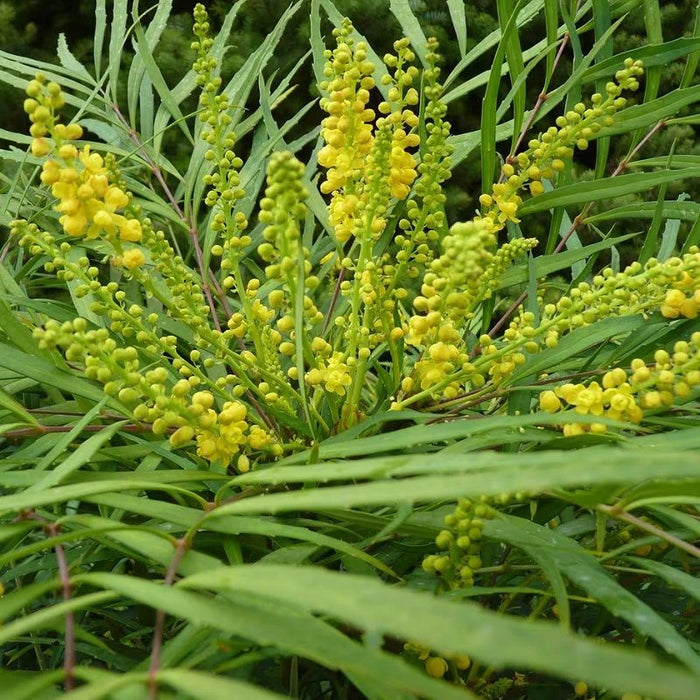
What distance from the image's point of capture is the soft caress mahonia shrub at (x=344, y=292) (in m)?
0.41

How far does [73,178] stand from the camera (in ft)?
1.40

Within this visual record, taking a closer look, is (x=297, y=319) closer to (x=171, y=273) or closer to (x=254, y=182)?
(x=171, y=273)

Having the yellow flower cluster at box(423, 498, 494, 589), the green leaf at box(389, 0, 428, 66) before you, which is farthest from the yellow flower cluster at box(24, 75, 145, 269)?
the green leaf at box(389, 0, 428, 66)

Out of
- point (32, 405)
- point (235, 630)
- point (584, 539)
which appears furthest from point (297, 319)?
point (32, 405)

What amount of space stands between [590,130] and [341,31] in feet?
0.58

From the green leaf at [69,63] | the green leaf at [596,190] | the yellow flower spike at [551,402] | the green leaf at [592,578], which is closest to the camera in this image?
the green leaf at [592,578]

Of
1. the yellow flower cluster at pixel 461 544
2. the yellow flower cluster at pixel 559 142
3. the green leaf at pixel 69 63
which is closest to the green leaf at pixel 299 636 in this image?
the yellow flower cluster at pixel 461 544

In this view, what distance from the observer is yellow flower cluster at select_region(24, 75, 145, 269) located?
41 centimetres

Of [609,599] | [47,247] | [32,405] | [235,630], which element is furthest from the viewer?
[32,405]

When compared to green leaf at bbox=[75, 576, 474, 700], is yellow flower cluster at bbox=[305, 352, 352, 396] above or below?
below

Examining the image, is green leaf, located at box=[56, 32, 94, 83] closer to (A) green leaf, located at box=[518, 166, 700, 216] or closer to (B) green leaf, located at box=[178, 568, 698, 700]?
(A) green leaf, located at box=[518, 166, 700, 216]

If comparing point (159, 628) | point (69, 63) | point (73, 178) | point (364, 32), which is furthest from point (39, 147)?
point (364, 32)

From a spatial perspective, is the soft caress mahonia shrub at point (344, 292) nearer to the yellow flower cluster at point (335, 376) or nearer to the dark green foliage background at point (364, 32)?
the yellow flower cluster at point (335, 376)

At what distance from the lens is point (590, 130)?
555 mm
